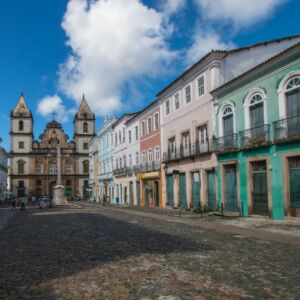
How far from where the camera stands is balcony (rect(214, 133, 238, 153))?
69.9 feet

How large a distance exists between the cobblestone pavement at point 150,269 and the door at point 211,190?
38.7 ft

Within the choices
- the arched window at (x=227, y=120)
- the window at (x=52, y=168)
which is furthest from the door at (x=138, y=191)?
the window at (x=52, y=168)

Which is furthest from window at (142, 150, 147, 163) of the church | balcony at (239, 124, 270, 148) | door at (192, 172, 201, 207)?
the church

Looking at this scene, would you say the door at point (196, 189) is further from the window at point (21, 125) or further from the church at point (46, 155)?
the window at point (21, 125)

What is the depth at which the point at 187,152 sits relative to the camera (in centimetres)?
2742

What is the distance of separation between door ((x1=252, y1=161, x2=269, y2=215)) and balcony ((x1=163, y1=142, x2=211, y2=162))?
15.3 ft

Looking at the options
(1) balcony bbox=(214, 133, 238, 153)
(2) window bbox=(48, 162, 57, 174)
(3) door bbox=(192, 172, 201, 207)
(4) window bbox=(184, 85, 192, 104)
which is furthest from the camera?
(2) window bbox=(48, 162, 57, 174)

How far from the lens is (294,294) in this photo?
5.80 m

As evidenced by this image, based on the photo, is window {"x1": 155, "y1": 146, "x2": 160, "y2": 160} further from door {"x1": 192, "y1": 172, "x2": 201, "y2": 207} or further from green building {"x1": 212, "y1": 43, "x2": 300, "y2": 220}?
green building {"x1": 212, "y1": 43, "x2": 300, "y2": 220}

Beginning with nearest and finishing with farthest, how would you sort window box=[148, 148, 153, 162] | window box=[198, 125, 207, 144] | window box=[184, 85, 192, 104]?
window box=[198, 125, 207, 144] < window box=[184, 85, 192, 104] < window box=[148, 148, 153, 162]

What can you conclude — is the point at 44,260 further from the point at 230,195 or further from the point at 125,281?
the point at 230,195

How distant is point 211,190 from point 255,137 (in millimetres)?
6132

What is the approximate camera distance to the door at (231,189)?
21703 mm

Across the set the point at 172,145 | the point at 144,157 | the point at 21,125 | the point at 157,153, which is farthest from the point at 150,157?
the point at 21,125
